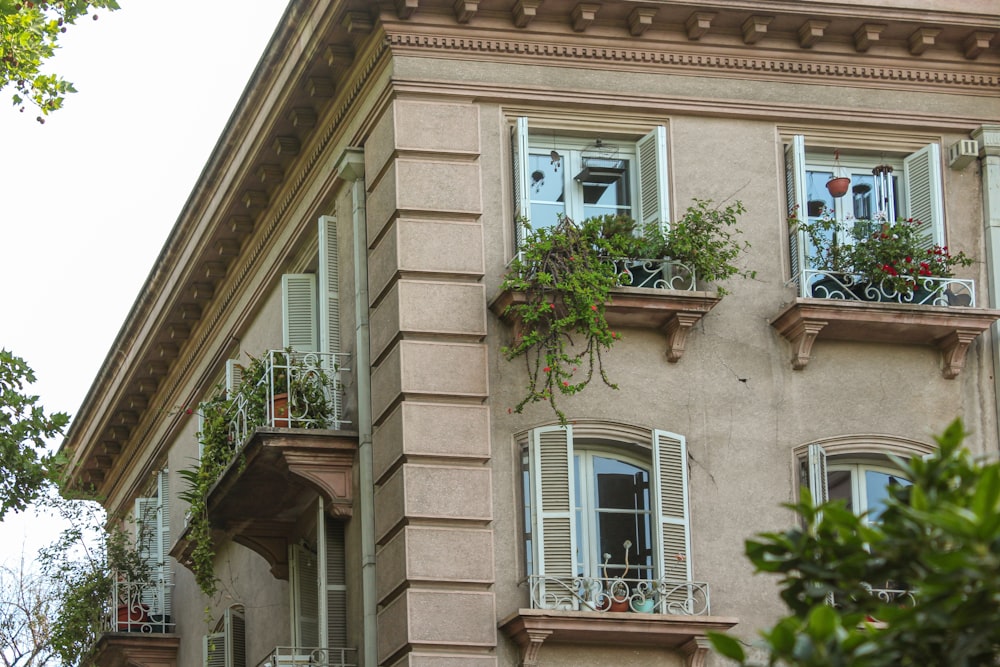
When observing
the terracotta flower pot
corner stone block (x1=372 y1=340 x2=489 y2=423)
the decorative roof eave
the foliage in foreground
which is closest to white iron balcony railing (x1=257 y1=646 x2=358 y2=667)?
corner stone block (x1=372 y1=340 x2=489 y2=423)

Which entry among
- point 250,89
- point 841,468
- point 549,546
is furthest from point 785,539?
point 250,89

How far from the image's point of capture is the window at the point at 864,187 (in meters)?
20.7

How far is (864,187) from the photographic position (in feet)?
69.9

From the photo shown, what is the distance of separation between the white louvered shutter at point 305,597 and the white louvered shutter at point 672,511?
17.1 feet

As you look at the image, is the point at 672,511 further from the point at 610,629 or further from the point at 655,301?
the point at 655,301

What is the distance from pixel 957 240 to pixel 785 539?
11946 mm

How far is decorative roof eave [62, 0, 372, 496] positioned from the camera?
72.3ft

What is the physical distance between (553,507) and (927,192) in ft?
18.4

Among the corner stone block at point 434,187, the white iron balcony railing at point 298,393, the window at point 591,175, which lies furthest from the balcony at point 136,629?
the window at point 591,175

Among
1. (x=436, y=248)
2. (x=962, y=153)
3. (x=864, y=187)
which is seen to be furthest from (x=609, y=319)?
(x=962, y=153)

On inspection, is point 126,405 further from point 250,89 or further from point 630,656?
point 630,656

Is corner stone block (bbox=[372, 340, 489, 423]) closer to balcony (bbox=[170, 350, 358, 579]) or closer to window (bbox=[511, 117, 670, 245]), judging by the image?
balcony (bbox=[170, 350, 358, 579])

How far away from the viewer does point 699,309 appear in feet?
64.3

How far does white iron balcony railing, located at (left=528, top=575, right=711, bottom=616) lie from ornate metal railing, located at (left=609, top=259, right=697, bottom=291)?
10.1 feet
